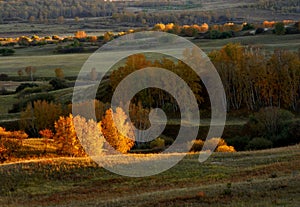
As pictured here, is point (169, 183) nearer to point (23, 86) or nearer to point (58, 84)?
point (58, 84)

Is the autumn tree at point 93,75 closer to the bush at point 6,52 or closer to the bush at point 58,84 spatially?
the bush at point 58,84

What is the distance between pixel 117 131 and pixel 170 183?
26.3 meters

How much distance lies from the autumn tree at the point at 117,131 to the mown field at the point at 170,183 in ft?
52.9

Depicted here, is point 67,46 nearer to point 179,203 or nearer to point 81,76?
point 81,76

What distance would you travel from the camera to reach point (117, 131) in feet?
189

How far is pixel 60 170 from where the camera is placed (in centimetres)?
3572

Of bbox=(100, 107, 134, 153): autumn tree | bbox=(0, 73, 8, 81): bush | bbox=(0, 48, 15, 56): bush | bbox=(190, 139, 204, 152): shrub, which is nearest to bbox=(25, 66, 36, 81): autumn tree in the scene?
bbox=(0, 73, 8, 81): bush

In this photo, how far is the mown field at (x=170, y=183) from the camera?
24188mm

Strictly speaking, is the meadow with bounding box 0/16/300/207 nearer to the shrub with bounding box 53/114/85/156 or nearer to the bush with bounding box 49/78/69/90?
the shrub with bounding box 53/114/85/156

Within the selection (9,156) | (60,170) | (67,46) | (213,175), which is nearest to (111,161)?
(60,170)

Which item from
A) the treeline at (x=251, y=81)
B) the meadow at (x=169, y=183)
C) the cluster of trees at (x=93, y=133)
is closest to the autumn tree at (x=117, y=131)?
the cluster of trees at (x=93, y=133)

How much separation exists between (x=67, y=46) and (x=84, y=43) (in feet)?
30.4

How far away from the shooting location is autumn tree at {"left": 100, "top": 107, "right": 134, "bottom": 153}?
56625 mm

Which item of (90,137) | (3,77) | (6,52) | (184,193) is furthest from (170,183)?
(6,52)
